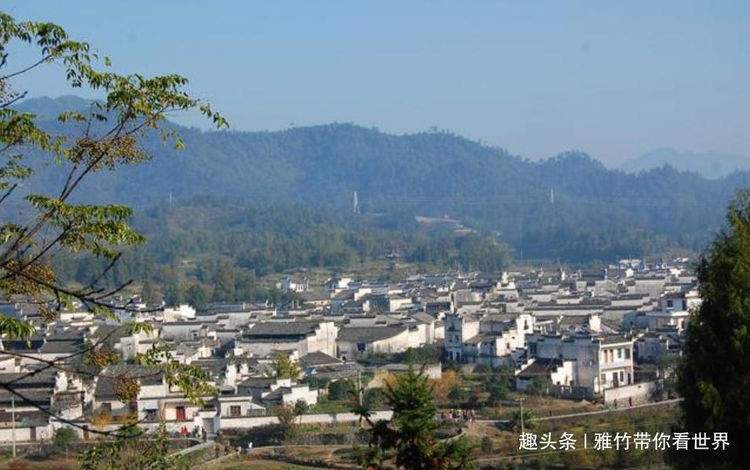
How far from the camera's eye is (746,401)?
705cm

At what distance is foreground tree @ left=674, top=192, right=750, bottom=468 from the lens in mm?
7141

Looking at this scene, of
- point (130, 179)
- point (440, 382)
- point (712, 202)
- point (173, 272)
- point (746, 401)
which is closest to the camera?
point (746, 401)

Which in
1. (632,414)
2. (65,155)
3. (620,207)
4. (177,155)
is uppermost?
(177,155)

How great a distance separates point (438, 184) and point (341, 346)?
108m

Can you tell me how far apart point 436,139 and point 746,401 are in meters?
155

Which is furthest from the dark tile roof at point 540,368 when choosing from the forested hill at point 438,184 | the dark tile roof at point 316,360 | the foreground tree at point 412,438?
the forested hill at point 438,184

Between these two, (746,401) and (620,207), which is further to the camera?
(620,207)

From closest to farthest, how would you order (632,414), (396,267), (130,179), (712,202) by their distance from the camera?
(632,414)
(396,267)
(712,202)
(130,179)

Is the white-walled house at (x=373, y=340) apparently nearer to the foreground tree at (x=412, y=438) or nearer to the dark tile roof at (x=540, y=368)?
the dark tile roof at (x=540, y=368)

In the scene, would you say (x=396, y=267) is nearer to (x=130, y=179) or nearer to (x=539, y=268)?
(x=539, y=268)

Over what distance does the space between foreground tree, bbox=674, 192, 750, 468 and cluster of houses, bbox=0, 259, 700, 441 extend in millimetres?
6467

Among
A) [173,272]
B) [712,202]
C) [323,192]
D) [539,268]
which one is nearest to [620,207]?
[712,202]

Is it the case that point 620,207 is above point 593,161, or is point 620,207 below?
below

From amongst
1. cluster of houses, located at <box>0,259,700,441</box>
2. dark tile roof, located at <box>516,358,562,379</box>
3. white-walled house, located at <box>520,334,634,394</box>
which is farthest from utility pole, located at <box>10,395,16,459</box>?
white-walled house, located at <box>520,334,634,394</box>
